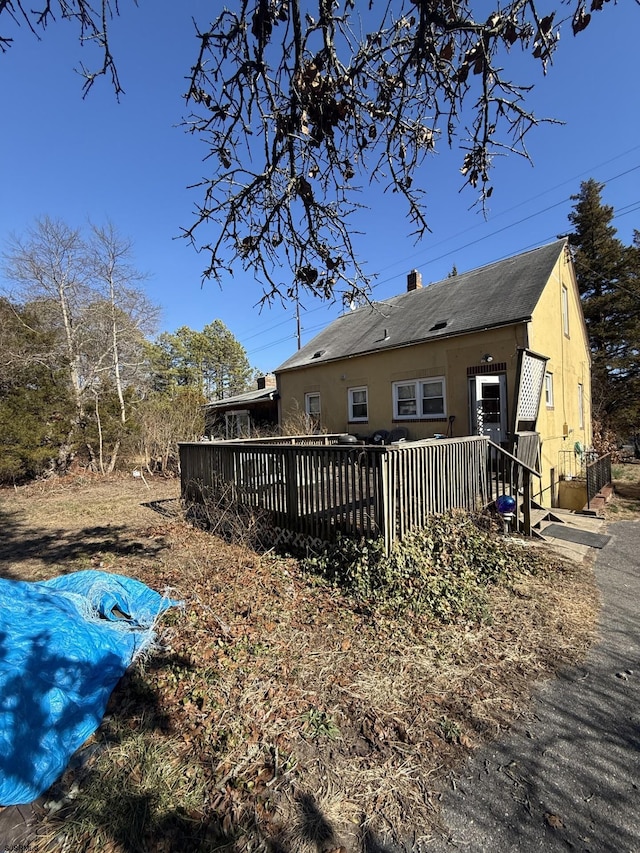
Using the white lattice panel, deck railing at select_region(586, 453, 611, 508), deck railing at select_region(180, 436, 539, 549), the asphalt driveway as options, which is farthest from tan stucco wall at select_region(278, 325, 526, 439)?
the asphalt driveway

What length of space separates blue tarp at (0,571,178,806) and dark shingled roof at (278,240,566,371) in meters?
9.02

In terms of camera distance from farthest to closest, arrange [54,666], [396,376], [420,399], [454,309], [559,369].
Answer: [396,376], [454,309], [420,399], [559,369], [54,666]

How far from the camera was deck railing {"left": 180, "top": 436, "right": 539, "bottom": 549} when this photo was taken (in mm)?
4469

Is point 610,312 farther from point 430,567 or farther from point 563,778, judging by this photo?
point 563,778

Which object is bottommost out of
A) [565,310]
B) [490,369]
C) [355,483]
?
[355,483]

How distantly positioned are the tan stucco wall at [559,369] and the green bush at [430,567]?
6278 millimetres

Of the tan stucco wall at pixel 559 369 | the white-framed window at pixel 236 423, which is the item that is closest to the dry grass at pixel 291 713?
the tan stucco wall at pixel 559 369

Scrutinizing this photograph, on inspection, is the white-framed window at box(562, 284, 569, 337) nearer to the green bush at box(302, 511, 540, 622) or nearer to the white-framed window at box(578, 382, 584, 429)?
the white-framed window at box(578, 382, 584, 429)

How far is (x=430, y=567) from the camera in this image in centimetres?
435

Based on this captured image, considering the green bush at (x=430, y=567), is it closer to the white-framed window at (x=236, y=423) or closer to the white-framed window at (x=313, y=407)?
the white-framed window at (x=313, y=407)

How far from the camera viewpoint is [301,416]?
1515cm

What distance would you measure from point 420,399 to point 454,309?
10.4ft

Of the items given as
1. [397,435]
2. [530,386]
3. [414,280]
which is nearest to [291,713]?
[530,386]

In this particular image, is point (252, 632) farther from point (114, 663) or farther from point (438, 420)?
point (438, 420)
